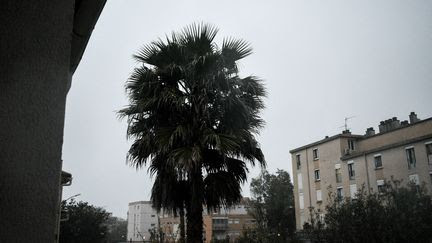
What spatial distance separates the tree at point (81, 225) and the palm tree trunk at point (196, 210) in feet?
72.8

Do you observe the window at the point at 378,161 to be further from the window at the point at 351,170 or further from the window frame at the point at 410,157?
the window at the point at 351,170

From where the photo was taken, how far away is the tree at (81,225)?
92.2ft

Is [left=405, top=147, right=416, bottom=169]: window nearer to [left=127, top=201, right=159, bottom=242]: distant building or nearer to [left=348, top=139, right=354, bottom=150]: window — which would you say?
[left=348, top=139, right=354, bottom=150]: window

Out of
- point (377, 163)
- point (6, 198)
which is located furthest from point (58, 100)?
point (377, 163)

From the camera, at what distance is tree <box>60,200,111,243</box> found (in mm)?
28109

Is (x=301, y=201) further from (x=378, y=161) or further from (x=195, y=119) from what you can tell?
(x=195, y=119)

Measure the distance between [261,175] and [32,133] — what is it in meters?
59.3

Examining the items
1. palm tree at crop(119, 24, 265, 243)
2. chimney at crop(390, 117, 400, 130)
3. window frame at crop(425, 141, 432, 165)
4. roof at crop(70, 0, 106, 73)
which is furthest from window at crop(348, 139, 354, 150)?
roof at crop(70, 0, 106, 73)

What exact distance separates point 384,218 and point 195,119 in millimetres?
14347

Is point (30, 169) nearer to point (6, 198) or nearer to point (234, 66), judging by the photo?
point (6, 198)

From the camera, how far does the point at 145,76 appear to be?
30.2 feet

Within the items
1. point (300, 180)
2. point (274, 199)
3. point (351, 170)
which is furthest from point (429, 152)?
point (274, 199)

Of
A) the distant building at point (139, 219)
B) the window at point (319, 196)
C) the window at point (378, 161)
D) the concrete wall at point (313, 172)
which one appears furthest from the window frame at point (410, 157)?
the distant building at point (139, 219)

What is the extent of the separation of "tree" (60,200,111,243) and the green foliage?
17.5 metres
